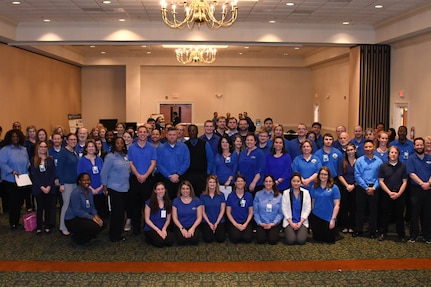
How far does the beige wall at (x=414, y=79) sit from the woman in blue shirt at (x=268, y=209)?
5.82 metres

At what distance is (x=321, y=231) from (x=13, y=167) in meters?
4.89

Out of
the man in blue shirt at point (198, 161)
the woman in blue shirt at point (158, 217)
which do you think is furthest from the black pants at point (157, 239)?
the man in blue shirt at point (198, 161)

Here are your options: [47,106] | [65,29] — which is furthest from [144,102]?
[65,29]

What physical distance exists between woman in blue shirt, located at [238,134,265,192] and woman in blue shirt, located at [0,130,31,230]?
11.6 feet

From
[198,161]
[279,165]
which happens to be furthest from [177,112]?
[279,165]

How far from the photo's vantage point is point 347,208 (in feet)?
25.7

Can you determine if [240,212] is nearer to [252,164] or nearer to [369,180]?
[252,164]

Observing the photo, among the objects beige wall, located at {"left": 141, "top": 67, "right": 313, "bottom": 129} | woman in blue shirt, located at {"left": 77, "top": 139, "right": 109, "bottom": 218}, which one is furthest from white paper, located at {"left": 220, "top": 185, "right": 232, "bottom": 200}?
beige wall, located at {"left": 141, "top": 67, "right": 313, "bottom": 129}

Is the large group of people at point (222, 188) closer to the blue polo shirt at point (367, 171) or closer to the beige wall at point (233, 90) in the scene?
the blue polo shirt at point (367, 171)

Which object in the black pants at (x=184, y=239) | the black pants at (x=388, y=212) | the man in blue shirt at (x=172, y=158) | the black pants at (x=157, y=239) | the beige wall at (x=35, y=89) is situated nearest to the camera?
the black pants at (x=157, y=239)

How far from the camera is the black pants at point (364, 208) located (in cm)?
746

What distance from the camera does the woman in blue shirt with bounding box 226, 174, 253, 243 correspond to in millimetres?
7230

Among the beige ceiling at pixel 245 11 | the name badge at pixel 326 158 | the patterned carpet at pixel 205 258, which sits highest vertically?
the beige ceiling at pixel 245 11

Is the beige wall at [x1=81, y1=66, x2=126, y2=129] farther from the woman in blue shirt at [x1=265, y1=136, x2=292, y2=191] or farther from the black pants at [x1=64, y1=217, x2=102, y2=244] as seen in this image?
the black pants at [x1=64, y1=217, x2=102, y2=244]
